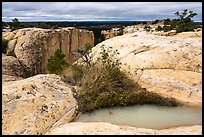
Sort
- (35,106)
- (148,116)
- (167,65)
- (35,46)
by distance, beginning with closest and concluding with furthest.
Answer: (35,106) < (148,116) < (167,65) < (35,46)

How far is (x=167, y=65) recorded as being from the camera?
8.47 m

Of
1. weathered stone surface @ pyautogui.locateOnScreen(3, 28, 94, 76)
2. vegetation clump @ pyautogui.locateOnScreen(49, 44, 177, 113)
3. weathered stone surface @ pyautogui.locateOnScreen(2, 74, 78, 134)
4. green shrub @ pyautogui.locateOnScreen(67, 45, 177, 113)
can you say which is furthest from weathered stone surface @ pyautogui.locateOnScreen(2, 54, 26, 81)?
weathered stone surface @ pyautogui.locateOnScreen(2, 74, 78, 134)

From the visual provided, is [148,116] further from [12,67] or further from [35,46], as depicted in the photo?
[35,46]

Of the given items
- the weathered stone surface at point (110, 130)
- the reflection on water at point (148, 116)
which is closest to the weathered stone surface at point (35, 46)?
the reflection on water at point (148, 116)

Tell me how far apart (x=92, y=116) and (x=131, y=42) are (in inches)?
145

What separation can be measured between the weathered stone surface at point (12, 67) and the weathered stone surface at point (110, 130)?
6.00m

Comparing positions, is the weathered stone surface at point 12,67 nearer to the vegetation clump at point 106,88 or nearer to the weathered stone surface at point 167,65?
the vegetation clump at point 106,88

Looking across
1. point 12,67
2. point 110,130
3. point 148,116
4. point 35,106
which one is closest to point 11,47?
point 12,67

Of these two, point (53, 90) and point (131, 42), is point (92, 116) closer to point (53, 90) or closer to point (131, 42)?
point (53, 90)

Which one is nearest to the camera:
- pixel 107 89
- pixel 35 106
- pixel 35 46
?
pixel 35 106

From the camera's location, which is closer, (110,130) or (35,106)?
(110,130)

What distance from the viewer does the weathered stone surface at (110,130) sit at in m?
5.48

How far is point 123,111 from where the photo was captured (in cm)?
722

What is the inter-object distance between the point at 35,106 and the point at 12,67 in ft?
19.3
